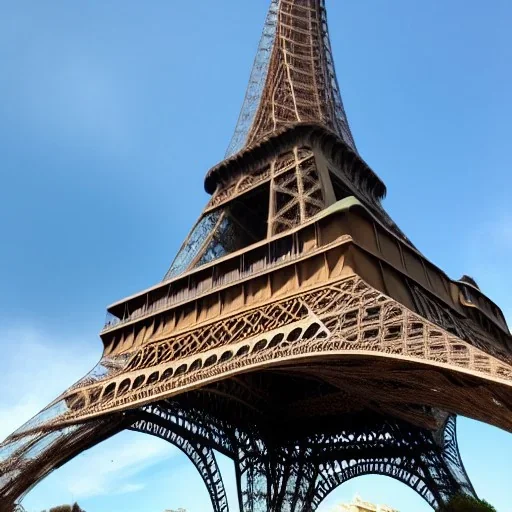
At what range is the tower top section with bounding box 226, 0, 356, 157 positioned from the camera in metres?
24.6

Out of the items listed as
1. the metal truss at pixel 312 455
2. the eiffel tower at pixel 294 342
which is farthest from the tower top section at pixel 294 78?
the metal truss at pixel 312 455

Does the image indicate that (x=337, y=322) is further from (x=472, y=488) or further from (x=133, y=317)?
(x=472, y=488)

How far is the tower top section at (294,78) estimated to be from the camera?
24.6 m

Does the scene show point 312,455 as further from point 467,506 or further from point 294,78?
point 294,78

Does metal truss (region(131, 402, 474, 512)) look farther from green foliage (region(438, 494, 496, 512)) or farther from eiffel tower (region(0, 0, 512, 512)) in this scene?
green foliage (region(438, 494, 496, 512))

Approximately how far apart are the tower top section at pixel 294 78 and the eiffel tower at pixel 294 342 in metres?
0.11

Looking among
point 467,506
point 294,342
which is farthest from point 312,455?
point 294,342

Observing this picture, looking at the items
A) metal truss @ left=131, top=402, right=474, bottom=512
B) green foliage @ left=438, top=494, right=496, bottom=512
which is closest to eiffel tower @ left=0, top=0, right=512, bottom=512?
metal truss @ left=131, top=402, right=474, bottom=512

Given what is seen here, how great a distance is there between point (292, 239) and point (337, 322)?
13.3ft

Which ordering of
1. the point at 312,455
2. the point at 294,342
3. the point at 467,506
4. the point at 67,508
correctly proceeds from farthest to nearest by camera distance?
1. the point at 312,455
2. the point at 67,508
3. the point at 467,506
4. the point at 294,342

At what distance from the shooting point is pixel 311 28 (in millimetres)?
28766

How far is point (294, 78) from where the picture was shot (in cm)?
2630

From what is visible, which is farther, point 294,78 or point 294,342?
point 294,78

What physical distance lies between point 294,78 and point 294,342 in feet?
56.5
